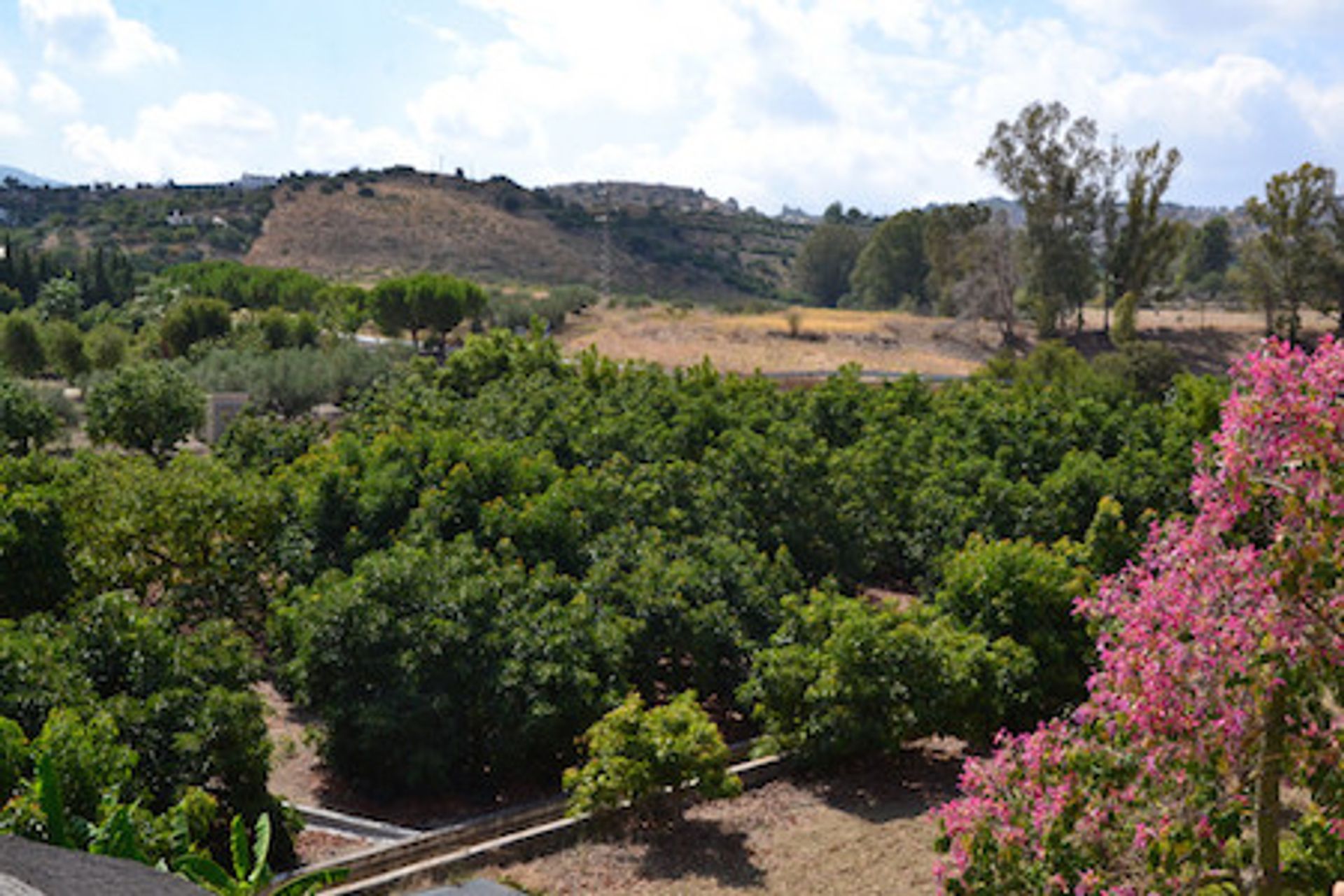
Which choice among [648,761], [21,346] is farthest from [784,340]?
[648,761]

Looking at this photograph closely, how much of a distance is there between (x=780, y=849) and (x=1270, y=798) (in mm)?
8355

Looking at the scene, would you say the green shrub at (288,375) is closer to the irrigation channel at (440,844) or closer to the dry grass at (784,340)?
the dry grass at (784,340)

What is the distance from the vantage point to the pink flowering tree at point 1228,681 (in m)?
5.72

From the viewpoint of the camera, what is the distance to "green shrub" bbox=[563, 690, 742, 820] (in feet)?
45.3

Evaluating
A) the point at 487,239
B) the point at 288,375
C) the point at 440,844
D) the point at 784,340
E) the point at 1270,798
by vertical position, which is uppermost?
the point at 487,239

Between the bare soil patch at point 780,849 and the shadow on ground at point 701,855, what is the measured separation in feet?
0.05

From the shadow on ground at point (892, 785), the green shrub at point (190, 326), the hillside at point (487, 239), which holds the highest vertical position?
the hillside at point (487, 239)

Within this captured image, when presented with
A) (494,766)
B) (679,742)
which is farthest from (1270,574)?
(494,766)

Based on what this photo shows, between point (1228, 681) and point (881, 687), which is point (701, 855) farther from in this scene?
point (1228, 681)

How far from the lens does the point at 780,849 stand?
45.7ft

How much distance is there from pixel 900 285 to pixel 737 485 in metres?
80.2

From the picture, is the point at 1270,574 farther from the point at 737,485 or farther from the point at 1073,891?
the point at 737,485

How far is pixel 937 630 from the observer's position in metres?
16.3

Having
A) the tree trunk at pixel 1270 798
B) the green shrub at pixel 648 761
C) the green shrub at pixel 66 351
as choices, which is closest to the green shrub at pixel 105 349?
the green shrub at pixel 66 351
